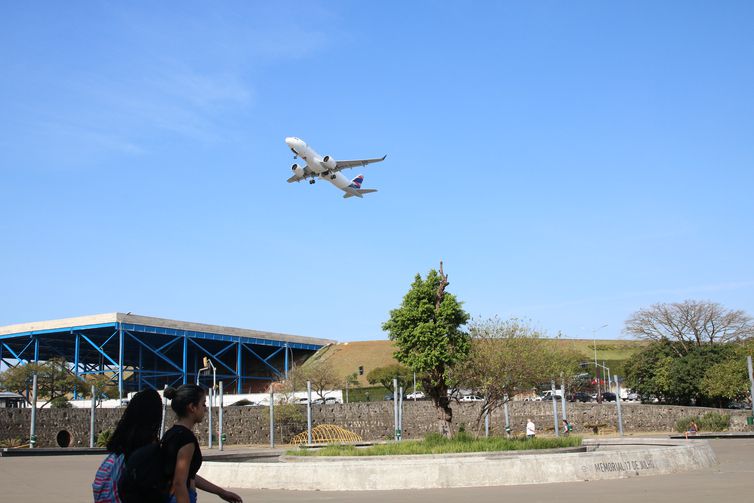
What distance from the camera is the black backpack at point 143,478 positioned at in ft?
16.8

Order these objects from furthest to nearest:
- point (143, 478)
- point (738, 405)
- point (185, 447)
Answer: point (738, 405)
point (185, 447)
point (143, 478)

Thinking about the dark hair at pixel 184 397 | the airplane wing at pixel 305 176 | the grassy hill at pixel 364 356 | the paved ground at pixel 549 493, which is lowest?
the paved ground at pixel 549 493

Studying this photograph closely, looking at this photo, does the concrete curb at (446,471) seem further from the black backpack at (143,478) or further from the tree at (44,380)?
the tree at (44,380)

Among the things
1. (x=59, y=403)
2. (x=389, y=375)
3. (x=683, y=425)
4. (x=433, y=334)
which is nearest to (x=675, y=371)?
(x=683, y=425)

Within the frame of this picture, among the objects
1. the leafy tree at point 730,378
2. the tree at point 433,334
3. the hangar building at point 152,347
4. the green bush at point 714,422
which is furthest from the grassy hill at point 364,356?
the tree at point 433,334

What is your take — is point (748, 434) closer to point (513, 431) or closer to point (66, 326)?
point (513, 431)

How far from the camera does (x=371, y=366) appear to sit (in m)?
105

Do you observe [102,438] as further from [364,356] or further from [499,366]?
[364,356]

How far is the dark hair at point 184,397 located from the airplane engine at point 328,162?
1911 inches

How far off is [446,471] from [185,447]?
11111mm

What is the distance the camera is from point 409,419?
5269cm

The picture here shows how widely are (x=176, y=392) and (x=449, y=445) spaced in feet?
50.8

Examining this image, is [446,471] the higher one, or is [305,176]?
[305,176]

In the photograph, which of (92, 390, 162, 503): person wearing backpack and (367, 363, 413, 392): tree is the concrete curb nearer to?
(92, 390, 162, 503): person wearing backpack
